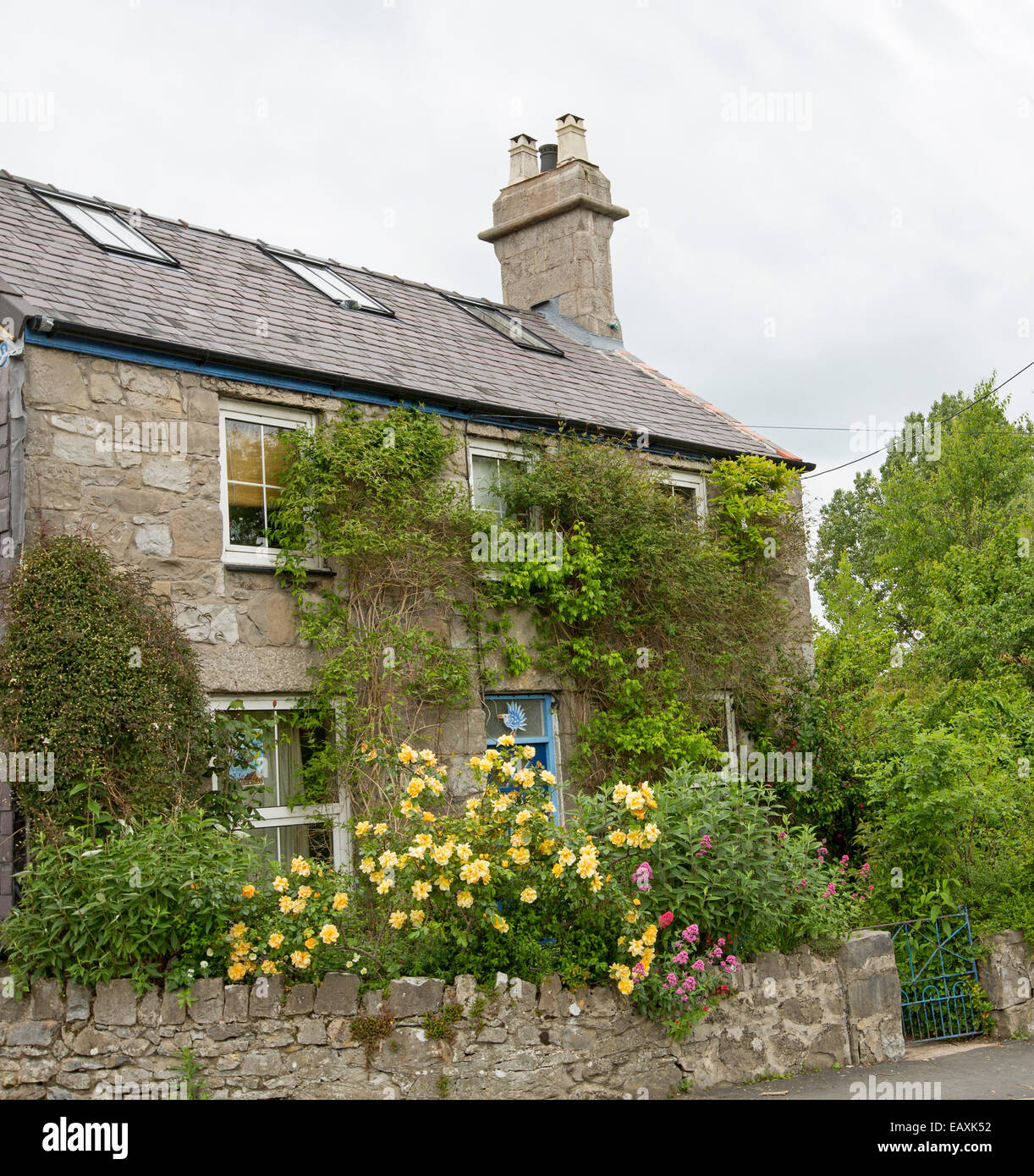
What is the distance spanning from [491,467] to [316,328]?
7.14 ft

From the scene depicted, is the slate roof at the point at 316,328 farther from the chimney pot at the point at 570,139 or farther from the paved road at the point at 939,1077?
the paved road at the point at 939,1077

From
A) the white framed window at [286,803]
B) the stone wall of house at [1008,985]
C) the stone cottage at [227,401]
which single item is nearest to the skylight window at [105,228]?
the stone cottage at [227,401]

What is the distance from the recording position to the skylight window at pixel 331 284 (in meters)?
13.5

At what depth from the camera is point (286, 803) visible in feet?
33.3

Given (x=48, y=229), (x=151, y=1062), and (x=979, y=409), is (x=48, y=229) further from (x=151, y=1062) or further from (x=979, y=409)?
(x=979, y=409)

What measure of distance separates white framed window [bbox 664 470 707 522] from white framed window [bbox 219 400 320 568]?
4.87 m

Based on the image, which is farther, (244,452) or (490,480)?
(490,480)

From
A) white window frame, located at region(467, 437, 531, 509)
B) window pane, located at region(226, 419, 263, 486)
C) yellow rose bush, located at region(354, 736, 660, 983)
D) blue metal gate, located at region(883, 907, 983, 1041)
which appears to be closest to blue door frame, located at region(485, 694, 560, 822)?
white window frame, located at region(467, 437, 531, 509)

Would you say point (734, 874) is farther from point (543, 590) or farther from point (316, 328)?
point (316, 328)

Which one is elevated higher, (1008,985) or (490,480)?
(490,480)

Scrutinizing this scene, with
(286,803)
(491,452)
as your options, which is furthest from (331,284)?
(286,803)

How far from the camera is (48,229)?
37.2 feet

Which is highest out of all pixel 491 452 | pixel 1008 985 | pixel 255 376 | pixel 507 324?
pixel 507 324
